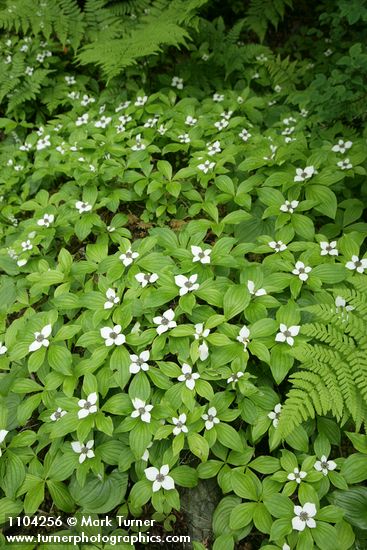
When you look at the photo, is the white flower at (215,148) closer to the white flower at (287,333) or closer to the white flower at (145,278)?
the white flower at (145,278)

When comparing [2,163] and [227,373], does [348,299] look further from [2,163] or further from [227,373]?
[2,163]

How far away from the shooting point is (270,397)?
2463mm

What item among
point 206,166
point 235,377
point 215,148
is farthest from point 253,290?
point 215,148

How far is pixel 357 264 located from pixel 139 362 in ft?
5.33

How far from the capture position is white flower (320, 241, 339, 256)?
288 cm

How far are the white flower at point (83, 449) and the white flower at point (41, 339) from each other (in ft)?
2.16

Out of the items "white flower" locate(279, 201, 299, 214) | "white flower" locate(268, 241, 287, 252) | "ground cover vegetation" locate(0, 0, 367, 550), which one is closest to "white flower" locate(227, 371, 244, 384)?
"ground cover vegetation" locate(0, 0, 367, 550)

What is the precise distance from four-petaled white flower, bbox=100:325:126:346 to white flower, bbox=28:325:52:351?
0.38 meters

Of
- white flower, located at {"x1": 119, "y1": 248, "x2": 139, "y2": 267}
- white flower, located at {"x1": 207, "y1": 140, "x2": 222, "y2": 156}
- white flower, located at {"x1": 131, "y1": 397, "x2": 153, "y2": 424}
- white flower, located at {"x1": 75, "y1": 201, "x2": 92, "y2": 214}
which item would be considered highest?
white flower, located at {"x1": 207, "y1": 140, "x2": 222, "y2": 156}

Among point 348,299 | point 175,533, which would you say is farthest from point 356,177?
point 175,533

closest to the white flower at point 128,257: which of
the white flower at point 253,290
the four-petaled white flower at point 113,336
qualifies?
the four-petaled white flower at point 113,336

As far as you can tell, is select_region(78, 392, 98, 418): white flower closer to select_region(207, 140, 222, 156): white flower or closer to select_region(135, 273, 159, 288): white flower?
select_region(135, 273, 159, 288): white flower

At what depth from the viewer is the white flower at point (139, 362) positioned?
2471 millimetres

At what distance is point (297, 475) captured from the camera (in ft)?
7.50
